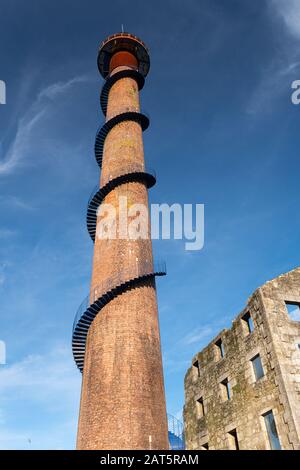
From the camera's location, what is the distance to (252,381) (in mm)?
12688

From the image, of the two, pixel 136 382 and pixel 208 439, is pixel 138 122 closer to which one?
pixel 136 382

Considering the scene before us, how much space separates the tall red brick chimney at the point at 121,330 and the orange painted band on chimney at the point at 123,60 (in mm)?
5017

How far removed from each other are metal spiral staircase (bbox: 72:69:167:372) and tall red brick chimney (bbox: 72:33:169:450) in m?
0.04

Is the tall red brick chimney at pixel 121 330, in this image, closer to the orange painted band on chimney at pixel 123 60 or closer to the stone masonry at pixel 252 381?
the stone masonry at pixel 252 381

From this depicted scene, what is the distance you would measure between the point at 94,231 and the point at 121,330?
6384 mm

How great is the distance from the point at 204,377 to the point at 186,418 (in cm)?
206

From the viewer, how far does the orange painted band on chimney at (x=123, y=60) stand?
80.5 feet

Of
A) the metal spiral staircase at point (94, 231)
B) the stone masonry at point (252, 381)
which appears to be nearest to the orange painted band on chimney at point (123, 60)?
the metal spiral staircase at point (94, 231)

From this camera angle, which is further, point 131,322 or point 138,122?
point 138,122

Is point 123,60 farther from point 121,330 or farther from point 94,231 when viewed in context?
point 121,330

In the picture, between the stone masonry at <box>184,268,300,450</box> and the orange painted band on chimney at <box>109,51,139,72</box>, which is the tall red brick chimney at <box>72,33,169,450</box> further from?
the orange painted band on chimney at <box>109,51,139,72</box>

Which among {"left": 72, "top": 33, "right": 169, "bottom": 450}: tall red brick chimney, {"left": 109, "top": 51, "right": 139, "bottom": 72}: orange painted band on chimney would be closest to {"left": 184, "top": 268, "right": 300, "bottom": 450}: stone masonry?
{"left": 72, "top": 33, "right": 169, "bottom": 450}: tall red brick chimney
